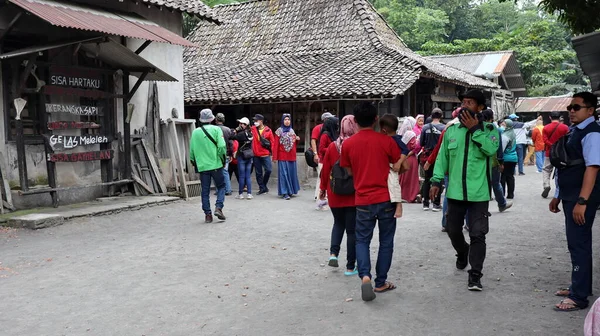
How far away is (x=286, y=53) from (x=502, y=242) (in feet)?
41.7

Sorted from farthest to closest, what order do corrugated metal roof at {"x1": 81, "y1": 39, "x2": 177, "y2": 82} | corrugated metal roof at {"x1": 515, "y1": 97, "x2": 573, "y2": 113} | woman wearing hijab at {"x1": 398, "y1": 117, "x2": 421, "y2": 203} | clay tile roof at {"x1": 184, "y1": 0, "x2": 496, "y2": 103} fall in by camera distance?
corrugated metal roof at {"x1": 515, "y1": 97, "x2": 573, "y2": 113} → clay tile roof at {"x1": 184, "y1": 0, "x2": 496, "y2": 103} → corrugated metal roof at {"x1": 81, "y1": 39, "x2": 177, "y2": 82} → woman wearing hijab at {"x1": 398, "y1": 117, "x2": 421, "y2": 203}

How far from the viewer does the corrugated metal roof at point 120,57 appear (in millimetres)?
10117

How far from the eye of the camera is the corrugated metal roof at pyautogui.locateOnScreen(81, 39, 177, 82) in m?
10.1

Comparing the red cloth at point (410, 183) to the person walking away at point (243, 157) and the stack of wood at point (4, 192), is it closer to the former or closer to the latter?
the person walking away at point (243, 157)

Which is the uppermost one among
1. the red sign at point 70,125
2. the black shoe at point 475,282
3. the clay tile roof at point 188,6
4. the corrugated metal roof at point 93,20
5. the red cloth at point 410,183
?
the clay tile roof at point 188,6

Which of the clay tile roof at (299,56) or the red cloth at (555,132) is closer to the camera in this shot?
the red cloth at (555,132)

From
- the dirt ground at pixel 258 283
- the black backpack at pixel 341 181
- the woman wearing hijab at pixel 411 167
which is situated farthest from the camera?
the woman wearing hijab at pixel 411 167

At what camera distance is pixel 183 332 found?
4164 millimetres

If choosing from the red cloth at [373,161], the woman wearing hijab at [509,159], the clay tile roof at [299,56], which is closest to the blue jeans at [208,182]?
the red cloth at [373,161]

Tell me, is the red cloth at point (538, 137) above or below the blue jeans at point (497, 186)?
above

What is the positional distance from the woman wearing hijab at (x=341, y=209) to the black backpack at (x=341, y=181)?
0.36 ft

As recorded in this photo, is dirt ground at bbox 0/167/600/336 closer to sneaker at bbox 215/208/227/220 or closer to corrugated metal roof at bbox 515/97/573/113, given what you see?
sneaker at bbox 215/208/227/220

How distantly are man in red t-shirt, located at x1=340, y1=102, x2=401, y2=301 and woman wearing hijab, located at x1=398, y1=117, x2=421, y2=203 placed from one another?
A: 4.88 meters

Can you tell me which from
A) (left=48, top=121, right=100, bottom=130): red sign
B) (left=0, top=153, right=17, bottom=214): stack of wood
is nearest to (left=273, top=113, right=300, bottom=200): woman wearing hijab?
(left=48, top=121, right=100, bottom=130): red sign
